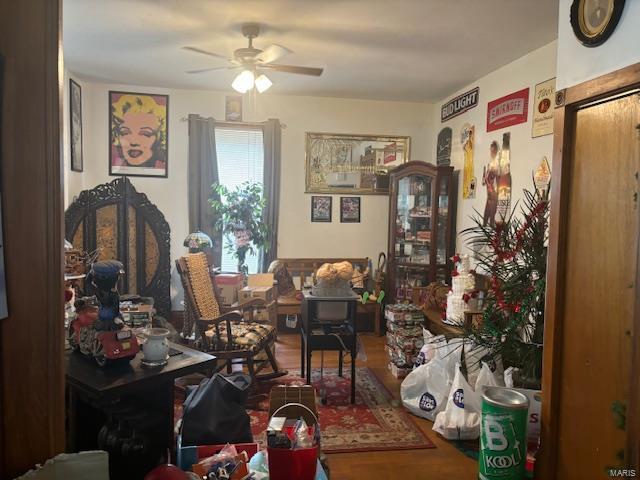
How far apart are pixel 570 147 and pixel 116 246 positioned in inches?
166

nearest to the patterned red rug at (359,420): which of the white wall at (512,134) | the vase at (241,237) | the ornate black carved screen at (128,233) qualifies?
the vase at (241,237)

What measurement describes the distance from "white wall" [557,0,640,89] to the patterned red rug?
2.11 meters

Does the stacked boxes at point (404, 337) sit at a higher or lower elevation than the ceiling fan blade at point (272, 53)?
lower

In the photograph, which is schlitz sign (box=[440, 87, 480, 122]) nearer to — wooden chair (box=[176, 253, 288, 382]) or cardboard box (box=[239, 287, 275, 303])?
cardboard box (box=[239, 287, 275, 303])

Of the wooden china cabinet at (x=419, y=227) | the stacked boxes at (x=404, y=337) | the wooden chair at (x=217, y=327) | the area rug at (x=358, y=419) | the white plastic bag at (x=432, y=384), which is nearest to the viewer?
the area rug at (x=358, y=419)

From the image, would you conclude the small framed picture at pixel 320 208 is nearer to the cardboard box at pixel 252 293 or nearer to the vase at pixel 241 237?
the vase at pixel 241 237

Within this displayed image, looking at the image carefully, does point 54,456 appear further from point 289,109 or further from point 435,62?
point 289,109

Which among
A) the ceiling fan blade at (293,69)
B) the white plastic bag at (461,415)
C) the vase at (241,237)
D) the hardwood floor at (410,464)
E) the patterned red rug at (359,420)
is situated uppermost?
the ceiling fan blade at (293,69)

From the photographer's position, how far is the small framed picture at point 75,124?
4590 mm

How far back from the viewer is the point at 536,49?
364 cm

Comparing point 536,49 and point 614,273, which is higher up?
point 536,49

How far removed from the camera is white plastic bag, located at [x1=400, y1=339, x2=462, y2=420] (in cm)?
310

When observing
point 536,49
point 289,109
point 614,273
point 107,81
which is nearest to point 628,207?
point 614,273

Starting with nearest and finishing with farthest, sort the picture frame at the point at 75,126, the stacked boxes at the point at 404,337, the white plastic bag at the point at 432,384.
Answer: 1. the white plastic bag at the point at 432,384
2. the stacked boxes at the point at 404,337
3. the picture frame at the point at 75,126
